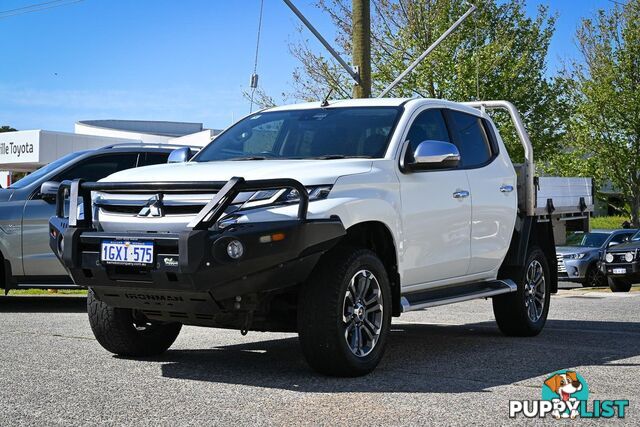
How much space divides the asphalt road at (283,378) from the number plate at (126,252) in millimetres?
750

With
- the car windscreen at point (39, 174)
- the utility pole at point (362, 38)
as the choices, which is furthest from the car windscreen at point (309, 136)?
the utility pole at point (362, 38)

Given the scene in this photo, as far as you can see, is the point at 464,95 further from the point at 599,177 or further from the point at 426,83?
the point at 599,177

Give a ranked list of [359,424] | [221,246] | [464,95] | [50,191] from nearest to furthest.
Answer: [359,424], [221,246], [50,191], [464,95]

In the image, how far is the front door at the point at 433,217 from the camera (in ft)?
23.5

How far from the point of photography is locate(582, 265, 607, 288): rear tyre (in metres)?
22.5

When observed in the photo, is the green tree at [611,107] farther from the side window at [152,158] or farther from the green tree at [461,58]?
the side window at [152,158]

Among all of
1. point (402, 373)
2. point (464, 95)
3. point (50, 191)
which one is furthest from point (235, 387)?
point (464, 95)

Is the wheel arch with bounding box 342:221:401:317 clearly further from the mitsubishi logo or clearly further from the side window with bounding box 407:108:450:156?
the mitsubishi logo

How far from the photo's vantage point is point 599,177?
4003cm

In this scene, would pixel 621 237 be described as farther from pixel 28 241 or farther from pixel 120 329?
pixel 120 329

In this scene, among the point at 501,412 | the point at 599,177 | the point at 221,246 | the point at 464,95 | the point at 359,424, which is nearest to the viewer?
the point at 359,424

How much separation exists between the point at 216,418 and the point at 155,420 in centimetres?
31

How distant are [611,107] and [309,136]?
33.0m

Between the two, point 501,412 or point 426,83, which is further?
point 426,83
